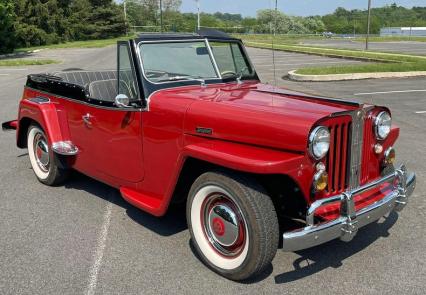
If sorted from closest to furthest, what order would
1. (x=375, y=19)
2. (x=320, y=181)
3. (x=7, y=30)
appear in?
(x=320, y=181) < (x=7, y=30) < (x=375, y=19)

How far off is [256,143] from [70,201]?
2.44 m

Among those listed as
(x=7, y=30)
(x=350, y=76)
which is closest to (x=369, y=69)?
(x=350, y=76)

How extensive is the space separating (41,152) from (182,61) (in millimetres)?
2171

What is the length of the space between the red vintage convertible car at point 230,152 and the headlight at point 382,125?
0.01m

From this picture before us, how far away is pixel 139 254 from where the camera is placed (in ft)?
11.0

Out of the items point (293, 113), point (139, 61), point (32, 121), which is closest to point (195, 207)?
point (293, 113)

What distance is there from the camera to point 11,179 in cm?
511

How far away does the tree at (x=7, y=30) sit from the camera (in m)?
26.7

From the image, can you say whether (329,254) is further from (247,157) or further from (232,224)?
(247,157)

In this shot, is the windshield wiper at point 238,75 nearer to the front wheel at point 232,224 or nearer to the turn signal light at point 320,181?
the front wheel at point 232,224

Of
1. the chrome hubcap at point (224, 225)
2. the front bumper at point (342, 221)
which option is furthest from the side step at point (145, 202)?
the front bumper at point (342, 221)

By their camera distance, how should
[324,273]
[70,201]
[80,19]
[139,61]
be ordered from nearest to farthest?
1. [324,273]
2. [139,61]
3. [70,201]
4. [80,19]

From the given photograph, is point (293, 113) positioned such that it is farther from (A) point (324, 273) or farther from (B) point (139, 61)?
(B) point (139, 61)

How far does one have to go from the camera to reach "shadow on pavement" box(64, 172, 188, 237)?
3783mm
